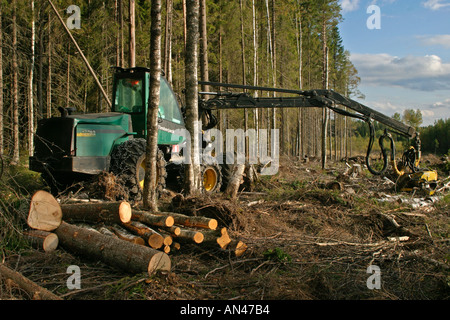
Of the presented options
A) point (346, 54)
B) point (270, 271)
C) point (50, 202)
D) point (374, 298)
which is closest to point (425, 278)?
point (374, 298)

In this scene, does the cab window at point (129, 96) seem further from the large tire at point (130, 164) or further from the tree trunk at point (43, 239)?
the tree trunk at point (43, 239)

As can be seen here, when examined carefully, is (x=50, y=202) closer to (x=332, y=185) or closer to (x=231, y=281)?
(x=231, y=281)

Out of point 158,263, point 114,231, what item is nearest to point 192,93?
point 114,231

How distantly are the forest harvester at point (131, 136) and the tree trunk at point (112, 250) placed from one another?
1405 mm

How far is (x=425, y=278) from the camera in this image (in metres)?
4.91

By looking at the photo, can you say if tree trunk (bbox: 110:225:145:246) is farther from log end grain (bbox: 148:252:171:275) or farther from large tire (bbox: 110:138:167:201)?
large tire (bbox: 110:138:167:201)

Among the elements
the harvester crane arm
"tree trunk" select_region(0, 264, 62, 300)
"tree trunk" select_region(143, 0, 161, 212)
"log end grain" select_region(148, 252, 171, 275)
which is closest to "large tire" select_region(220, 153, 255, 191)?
the harvester crane arm

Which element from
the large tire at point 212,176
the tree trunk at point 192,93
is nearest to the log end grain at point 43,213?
the tree trunk at point 192,93

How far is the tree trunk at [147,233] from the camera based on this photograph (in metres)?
5.39

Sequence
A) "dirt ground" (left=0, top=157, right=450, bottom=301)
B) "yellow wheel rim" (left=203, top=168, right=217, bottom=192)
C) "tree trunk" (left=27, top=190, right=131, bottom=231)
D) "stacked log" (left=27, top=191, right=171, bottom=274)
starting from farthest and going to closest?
"yellow wheel rim" (left=203, top=168, right=217, bottom=192)
"tree trunk" (left=27, top=190, right=131, bottom=231)
"stacked log" (left=27, top=191, right=171, bottom=274)
"dirt ground" (left=0, top=157, right=450, bottom=301)

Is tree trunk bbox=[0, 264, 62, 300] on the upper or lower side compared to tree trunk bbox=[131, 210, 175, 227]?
lower

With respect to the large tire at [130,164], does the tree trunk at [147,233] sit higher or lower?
lower

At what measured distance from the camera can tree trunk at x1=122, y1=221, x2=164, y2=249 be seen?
17.7 feet

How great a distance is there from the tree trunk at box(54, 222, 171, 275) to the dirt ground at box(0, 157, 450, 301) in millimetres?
115
